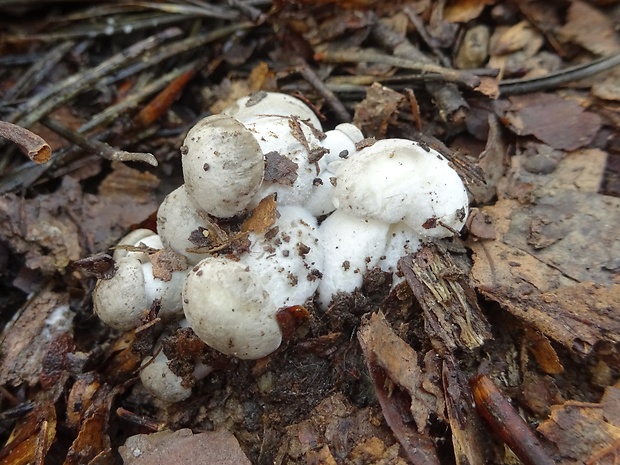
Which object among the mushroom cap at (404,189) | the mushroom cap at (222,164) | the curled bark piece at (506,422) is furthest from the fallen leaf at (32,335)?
the curled bark piece at (506,422)

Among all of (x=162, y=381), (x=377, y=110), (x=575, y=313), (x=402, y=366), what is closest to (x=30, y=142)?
(x=162, y=381)

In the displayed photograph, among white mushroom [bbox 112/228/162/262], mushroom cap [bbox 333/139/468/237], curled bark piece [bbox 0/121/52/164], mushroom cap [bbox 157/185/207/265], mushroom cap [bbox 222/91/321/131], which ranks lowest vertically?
white mushroom [bbox 112/228/162/262]

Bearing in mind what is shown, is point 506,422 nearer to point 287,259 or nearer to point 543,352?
point 543,352

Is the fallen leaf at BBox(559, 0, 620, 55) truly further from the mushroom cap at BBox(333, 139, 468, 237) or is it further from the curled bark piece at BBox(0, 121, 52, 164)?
the curled bark piece at BBox(0, 121, 52, 164)

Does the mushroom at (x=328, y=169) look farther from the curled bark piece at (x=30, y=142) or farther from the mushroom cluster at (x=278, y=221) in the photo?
the curled bark piece at (x=30, y=142)

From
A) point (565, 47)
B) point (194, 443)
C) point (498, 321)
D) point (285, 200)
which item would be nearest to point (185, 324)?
point (194, 443)

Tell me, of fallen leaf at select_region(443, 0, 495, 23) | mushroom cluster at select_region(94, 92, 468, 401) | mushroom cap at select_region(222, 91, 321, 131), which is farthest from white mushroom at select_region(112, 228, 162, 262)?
fallen leaf at select_region(443, 0, 495, 23)
